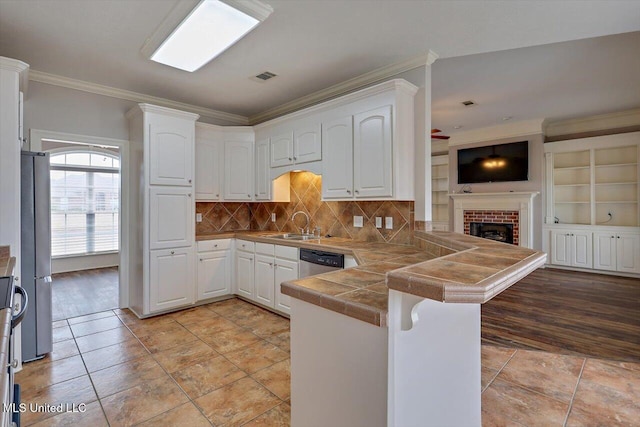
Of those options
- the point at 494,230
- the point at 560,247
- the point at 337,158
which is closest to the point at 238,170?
the point at 337,158

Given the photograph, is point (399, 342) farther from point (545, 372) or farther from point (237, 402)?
point (545, 372)

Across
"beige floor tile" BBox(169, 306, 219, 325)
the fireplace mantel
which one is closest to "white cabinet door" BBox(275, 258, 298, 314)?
"beige floor tile" BBox(169, 306, 219, 325)

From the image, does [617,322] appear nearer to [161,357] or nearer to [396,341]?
[396,341]

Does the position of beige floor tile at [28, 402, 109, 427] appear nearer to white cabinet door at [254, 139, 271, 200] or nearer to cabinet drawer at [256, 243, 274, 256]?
cabinet drawer at [256, 243, 274, 256]

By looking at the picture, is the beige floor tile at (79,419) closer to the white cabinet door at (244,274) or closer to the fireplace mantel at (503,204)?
the white cabinet door at (244,274)

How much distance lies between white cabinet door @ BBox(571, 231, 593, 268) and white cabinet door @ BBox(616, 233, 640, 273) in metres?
0.36

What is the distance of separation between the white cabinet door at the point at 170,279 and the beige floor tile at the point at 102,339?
400mm

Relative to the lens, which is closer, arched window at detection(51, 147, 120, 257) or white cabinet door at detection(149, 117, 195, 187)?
white cabinet door at detection(149, 117, 195, 187)

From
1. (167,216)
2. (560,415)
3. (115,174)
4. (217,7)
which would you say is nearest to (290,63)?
(217,7)

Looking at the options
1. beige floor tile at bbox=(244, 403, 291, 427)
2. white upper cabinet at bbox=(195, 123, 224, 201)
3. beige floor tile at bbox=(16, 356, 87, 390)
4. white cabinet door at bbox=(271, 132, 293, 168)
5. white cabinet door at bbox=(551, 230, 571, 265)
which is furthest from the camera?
white cabinet door at bbox=(551, 230, 571, 265)

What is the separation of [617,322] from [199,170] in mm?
4998

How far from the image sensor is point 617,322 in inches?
133

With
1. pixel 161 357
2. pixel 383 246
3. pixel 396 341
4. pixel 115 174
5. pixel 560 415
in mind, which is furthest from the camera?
pixel 115 174

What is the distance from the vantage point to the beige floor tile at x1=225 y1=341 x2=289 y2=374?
2.52 meters
